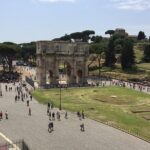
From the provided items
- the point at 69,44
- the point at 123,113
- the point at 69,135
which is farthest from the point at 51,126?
the point at 69,44

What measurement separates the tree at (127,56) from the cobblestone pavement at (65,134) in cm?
5076

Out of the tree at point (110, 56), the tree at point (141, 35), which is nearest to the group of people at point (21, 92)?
the tree at point (110, 56)

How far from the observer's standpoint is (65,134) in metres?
40.9

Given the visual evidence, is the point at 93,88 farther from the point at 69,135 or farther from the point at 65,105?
the point at 69,135

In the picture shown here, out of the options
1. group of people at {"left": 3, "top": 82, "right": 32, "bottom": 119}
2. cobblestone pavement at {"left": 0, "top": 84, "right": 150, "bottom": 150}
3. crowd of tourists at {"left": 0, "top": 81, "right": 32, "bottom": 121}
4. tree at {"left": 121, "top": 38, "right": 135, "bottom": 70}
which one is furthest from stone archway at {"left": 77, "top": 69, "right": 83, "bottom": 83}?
cobblestone pavement at {"left": 0, "top": 84, "right": 150, "bottom": 150}

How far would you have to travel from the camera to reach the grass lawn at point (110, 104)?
1826 inches

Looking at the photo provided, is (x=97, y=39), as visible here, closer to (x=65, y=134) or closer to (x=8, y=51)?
(x=8, y=51)

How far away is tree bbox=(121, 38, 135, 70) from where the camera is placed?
99256 millimetres

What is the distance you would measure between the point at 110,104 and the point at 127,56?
41423 mm

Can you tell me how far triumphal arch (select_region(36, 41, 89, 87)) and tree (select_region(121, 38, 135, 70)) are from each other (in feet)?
65.7

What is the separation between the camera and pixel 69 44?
80.4m

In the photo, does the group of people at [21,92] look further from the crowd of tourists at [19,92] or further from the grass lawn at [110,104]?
the grass lawn at [110,104]

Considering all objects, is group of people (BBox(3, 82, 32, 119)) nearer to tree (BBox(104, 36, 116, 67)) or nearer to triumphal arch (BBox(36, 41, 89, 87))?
triumphal arch (BBox(36, 41, 89, 87))

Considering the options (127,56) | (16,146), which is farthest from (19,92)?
(127,56)
